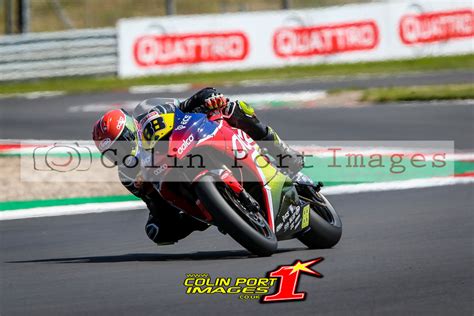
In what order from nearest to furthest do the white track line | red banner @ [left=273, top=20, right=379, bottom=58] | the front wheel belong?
1. the front wheel
2. the white track line
3. red banner @ [left=273, top=20, right=379, bottom=58]

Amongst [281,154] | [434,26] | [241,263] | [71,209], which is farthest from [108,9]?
[241,263]

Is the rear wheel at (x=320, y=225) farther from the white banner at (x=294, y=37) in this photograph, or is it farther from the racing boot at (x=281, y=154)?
the white banner at (x=294, y=37)

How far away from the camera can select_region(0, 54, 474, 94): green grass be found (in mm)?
21000

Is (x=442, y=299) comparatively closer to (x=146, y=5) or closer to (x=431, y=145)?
(x=431, y=145)

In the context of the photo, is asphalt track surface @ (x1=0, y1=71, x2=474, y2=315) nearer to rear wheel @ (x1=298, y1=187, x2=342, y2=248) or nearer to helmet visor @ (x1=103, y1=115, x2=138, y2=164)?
rear wheel @ (x1=298, y1=187, x2=342, y2=248)

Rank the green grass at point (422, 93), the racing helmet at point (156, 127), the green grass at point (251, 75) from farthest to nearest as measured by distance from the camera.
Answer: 1. the green grass at point (251, 75)
2. the green grass at point (422, 93)
3. the racing helmet at point (156, 127)

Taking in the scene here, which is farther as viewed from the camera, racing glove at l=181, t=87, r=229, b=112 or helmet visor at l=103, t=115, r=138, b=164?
helmet visor at l=103, t=115, r=138, b=164

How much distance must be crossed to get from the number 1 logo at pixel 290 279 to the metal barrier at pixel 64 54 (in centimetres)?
1662

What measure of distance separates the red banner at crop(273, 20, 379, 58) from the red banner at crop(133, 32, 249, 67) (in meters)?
0.94

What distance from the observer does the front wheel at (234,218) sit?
570 centimetres

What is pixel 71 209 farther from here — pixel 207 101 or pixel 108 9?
pixel 108 9

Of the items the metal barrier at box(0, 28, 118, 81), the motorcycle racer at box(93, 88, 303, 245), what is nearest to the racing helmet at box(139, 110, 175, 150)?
the motorcycle racer at box(93, 88, 303, 245)

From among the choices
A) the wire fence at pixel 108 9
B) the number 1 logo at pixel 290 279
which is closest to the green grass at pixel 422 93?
the wire fence at pixel 108 9

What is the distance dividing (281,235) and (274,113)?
9.54 meters
